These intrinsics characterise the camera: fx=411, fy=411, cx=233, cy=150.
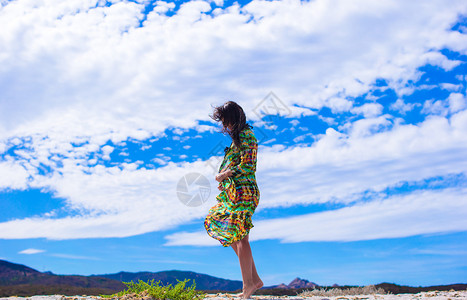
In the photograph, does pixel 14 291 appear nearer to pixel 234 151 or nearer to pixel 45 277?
pixel 45 277

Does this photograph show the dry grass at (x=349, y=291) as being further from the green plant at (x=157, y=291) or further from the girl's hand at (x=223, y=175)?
the girl's hand at (x=223, y=175)

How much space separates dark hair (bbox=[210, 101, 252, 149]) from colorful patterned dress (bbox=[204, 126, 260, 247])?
8 cm

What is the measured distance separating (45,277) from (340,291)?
10.7m

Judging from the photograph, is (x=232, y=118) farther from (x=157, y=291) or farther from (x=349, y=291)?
(x=349, y=291)

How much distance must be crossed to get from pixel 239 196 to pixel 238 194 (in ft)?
0.11

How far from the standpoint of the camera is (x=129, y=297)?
5391 mm

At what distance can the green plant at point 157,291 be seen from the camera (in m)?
5.43

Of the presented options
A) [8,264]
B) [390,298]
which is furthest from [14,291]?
[8,264]

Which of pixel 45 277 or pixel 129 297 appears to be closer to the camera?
pixel 129 297

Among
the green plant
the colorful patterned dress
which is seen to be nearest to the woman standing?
the colorful patterned dress

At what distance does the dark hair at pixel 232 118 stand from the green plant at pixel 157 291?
213 cm

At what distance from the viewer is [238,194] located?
593 centimetres

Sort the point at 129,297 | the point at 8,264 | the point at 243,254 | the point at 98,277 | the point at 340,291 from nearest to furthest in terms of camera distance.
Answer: the point at 129,297 → the point at 243,254 → the point at 340,291 → the point at 98,277 → the point at 8,264

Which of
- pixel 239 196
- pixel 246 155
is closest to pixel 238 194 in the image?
pixel 239 196
